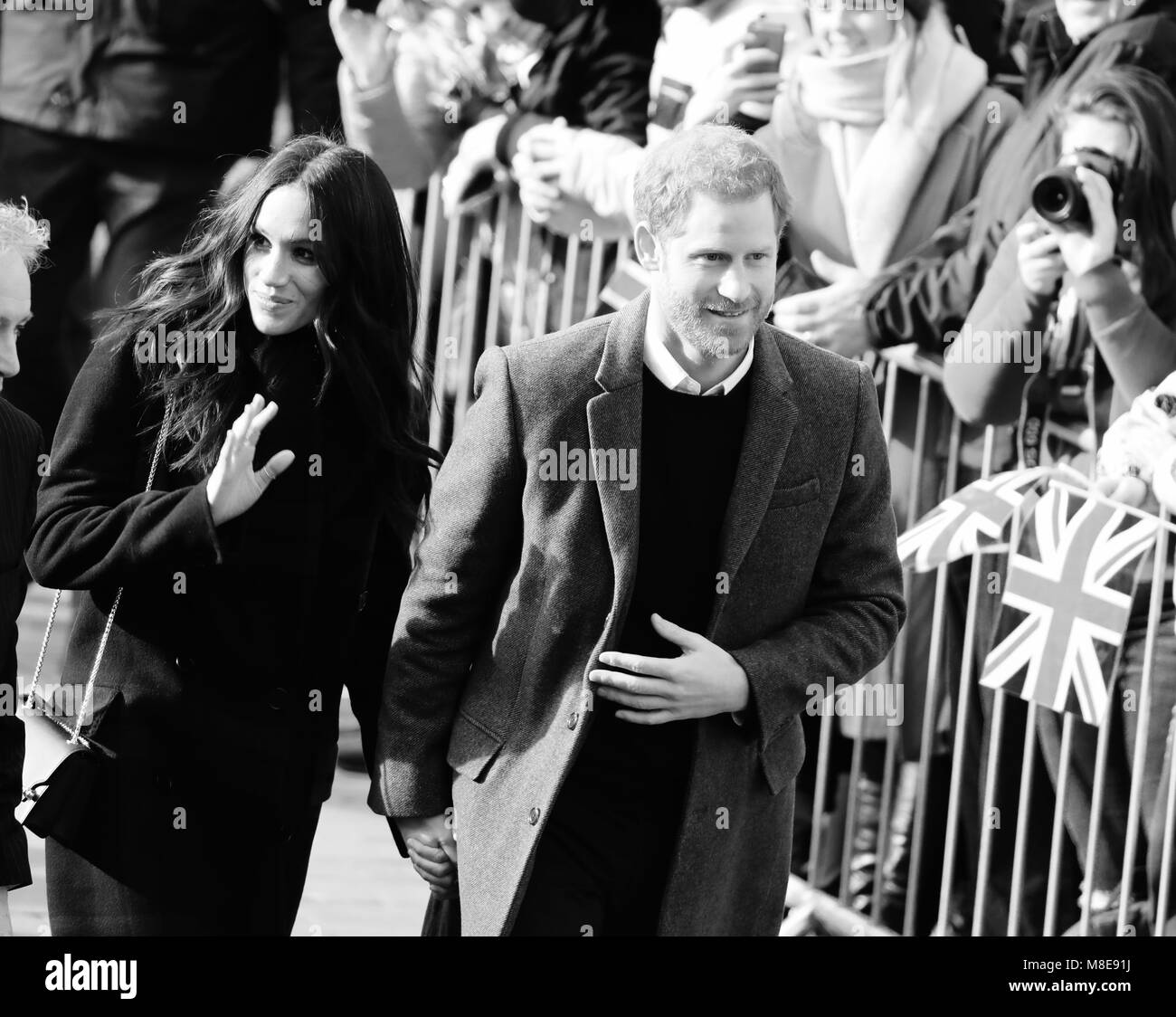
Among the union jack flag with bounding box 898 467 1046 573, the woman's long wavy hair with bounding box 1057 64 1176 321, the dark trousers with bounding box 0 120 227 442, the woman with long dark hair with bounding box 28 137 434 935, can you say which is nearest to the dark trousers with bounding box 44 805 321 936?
the woman with long dark hair with bounding box 28 137 434 935

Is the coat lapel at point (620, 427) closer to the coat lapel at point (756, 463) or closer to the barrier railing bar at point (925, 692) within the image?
the coat lapel at point (756, 463)

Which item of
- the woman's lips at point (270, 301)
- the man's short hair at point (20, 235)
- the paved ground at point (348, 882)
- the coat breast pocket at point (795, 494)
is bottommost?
the paved ground at point (348, 882)

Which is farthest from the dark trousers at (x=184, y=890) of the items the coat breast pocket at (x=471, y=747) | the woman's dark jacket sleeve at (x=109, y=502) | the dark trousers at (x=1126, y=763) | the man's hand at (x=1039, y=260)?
the man's hand at (x=1039, y=260)

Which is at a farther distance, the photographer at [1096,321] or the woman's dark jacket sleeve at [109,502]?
the photographer at [1096,321]

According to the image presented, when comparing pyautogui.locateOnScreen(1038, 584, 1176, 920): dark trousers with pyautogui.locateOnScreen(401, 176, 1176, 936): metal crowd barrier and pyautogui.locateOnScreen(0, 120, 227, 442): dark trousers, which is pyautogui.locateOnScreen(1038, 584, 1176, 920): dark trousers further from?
pyautogui.locateOnScreen(0, 120, 227, 442): dark trousers

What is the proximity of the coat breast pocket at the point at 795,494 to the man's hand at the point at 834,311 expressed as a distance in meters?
1.79

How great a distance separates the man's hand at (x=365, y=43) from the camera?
199 inches

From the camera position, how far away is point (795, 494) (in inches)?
107

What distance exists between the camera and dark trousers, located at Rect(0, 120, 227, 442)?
5285mm

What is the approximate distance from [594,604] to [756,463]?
35 centimetres

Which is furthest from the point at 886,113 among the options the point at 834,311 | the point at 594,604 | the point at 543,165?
the point at 594,604

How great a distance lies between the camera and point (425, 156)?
5176mm

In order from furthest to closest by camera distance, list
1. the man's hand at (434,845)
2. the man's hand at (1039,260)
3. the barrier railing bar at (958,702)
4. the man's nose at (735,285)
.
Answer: the barrier railing bar at (958,702) < the man's hand at (1039,260) < the man's hand at (434,845) < the man's nose at (735,285)

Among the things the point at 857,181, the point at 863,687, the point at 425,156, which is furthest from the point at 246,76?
the point at 863,687
